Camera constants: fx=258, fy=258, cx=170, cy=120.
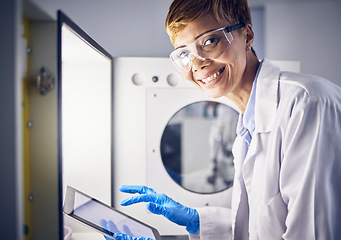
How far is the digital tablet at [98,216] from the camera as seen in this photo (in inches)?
34.4

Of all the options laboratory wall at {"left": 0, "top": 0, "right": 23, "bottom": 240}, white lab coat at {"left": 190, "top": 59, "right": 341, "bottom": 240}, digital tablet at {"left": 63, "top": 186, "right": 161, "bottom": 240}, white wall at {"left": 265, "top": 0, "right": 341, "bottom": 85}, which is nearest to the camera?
laboratory wall at {"left": 0, "top": 0, "right": 23, "bottom": 240}

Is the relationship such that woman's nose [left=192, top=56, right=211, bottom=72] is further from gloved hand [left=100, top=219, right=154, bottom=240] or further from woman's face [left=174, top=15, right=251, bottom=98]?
gloved hand [left=100, top=219, right=154, bottom=240]

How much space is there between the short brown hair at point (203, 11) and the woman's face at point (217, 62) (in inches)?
0.7

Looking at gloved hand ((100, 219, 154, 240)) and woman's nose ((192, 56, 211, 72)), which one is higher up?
woman's nose ((192, 56, 211, 72))

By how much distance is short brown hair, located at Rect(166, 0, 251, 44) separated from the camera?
0.88 metres

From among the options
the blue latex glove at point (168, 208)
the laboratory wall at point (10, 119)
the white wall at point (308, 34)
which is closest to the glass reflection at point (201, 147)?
the white wall at point (308, 34)

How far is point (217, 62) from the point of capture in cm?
94

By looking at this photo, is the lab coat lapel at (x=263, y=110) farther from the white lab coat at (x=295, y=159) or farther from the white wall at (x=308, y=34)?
the white wall at (x=308, y=34)

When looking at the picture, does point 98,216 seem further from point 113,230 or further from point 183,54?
point 183,54

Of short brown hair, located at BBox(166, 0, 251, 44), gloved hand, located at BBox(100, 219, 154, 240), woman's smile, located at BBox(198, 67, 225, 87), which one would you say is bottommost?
gloved hand, located at BBox(100, 219, 154, 240)

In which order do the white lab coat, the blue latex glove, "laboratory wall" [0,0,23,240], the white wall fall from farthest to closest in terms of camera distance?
the white wall < the blue latex glove < the white lab coat < "laboratory wall" [0,0,23,240]

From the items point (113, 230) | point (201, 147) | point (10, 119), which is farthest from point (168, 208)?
point (201, 147)

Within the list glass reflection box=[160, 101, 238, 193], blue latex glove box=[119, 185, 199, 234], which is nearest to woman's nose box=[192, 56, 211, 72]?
blue latex glove box=[119, 185, 199, 234]

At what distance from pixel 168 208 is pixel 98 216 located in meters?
0.30
